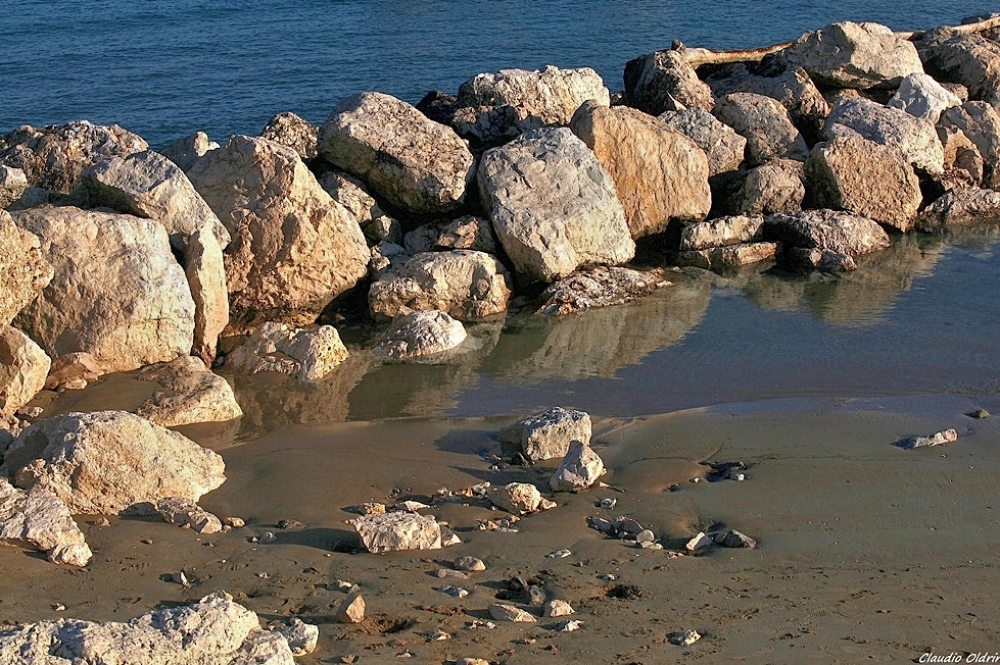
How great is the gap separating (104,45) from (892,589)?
83.7 feet

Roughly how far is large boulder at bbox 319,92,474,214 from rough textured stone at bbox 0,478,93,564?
6.39 metres

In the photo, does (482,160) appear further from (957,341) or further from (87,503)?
(87,503)

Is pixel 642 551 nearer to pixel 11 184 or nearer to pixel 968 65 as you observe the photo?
pixel 11 184

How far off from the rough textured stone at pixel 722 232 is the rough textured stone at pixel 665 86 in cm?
220

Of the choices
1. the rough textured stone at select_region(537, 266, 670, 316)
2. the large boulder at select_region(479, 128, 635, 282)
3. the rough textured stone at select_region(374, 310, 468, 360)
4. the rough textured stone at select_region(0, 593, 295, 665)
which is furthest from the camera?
the large boulder at select_region(479, 128, 635, 282)

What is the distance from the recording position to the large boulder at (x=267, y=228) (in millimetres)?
10984

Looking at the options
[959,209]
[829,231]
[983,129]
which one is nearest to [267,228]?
[829,231]

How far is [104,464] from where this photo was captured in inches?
283

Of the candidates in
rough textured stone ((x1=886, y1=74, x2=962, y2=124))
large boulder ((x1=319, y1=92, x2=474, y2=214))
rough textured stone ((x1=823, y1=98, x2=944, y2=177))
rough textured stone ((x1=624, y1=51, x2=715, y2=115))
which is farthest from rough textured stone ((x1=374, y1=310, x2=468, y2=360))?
rough textured stone ((x1=886, y1=74, x2=962, y2=124))

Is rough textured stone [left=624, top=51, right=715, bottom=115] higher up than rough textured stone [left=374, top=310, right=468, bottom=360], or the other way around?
rough textured stone [left=624, top=51, right=715, bottom=115]

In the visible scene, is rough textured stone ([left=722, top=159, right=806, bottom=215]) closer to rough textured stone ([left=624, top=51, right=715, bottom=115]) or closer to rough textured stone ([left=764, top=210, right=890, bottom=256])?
rough textured stone ([left=764, top=210, right=890, bottom=256])

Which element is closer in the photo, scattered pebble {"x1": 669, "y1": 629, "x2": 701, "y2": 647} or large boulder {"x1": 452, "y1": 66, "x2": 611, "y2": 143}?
scattered pebble {"x1": 669, "y1": 629, "x2": 701, "y2": 647}

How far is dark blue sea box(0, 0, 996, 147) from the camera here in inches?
861

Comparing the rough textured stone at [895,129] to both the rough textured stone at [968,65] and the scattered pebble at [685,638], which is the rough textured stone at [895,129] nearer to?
the rough textured stone at [968,65]
